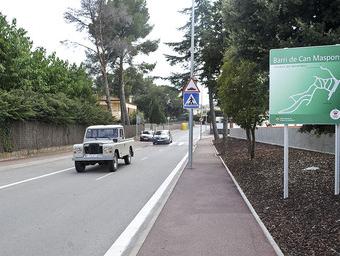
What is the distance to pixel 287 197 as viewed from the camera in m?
9.80

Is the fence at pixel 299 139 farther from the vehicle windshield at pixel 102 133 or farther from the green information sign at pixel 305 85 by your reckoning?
the vehicle windshield at pixel 102 133

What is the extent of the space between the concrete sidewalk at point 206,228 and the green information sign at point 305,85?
2394 mm

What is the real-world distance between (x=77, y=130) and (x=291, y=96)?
32.6m

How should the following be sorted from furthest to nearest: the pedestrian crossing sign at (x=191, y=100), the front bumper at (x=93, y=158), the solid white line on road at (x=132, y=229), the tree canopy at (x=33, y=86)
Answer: the tree canopy at (x=33, y=86) < the pedestrian crossing sign at (x=191, y=100) < the front bumper at (x=93, y=158) < the solid white line on road at (x=132, y=229)

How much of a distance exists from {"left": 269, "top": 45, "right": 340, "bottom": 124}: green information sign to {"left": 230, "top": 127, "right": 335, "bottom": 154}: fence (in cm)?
512

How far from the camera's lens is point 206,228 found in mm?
7738

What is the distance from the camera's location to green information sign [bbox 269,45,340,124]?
30.1 ft

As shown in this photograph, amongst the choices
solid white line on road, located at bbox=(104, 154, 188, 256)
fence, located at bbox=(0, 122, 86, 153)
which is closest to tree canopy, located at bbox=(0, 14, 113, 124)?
fence, located at bbox=(0, 122, 86, 153)

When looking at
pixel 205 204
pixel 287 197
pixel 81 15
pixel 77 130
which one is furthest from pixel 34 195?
pixel 81 15

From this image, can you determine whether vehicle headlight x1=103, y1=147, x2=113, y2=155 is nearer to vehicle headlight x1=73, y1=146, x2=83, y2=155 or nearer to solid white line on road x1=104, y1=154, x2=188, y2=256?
vehicle headlight x1=73, y1=146, x2=83, y2=155

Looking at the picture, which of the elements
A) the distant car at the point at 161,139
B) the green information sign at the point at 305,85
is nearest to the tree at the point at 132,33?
the distant car at the point at 161,139

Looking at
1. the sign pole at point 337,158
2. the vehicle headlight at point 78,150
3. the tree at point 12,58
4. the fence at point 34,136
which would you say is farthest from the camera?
the tree at point 12,58

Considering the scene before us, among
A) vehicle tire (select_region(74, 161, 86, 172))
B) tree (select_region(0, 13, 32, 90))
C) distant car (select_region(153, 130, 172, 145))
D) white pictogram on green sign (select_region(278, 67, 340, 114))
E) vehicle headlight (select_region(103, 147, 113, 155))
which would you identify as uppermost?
tree (select_region(0, 13, 32, 90))

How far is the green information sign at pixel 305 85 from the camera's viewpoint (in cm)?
919
